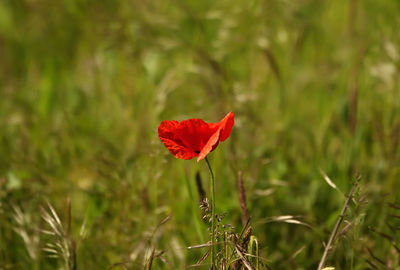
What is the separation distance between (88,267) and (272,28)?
1.94 m

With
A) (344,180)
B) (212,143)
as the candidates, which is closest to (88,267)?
(212,143)

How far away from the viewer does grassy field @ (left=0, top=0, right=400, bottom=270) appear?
1.72 metres

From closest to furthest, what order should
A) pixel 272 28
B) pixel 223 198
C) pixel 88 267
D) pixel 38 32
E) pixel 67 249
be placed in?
pixel 67 249
pixel 88 267
pixel 223 198
pixel 272 28
pixel 38 32

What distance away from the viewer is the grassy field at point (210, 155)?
67.6 inches

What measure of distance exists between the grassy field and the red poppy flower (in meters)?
0.20

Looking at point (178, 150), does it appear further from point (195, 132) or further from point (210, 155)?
point (210, 155)

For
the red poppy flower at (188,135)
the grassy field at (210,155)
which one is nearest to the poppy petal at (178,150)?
the red poppy flower at (188,135)

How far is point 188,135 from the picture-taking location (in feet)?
3.92

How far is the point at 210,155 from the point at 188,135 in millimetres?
303

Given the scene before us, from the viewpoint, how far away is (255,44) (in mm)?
2645

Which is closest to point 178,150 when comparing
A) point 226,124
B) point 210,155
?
point 226,124

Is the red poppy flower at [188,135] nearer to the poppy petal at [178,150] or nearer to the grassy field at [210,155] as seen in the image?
the poppy petal at [178,150]

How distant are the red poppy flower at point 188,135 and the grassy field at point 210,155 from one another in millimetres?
195

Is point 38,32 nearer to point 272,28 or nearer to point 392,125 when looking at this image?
point 272,28
